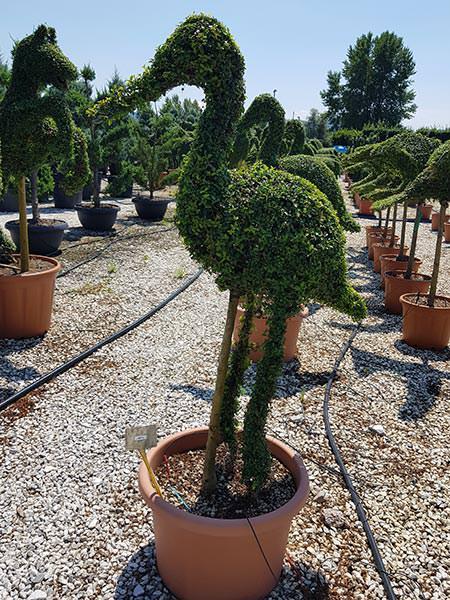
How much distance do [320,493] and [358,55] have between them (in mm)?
55167

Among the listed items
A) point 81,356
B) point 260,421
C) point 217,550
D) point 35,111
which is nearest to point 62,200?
point 35,111

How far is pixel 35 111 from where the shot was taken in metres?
4.88

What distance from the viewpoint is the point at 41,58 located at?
5098 mm

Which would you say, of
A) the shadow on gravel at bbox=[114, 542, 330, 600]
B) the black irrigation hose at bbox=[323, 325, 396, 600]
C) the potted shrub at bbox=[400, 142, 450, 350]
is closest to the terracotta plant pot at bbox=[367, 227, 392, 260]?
the potted shrub at bbox=[400, 142, 450, 350]

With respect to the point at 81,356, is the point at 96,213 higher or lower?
higher

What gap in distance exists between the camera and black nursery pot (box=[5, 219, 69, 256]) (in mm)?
8227

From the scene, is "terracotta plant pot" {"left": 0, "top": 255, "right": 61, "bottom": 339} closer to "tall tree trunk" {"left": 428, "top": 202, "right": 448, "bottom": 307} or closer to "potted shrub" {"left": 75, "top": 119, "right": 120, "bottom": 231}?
"tall tree trunk" {"left": 428, "top": 202, "right": 448, "bottom": 307}

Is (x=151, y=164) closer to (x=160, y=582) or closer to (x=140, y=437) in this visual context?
(x=140, y=437)

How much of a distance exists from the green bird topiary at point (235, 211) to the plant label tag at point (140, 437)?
1.59ft

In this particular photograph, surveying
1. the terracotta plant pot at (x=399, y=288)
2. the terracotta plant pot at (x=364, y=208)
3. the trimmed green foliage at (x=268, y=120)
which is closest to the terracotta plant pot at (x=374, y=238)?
the terracotta plant pot at (x=399, y=288)

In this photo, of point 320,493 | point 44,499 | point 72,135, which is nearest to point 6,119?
point 72,135

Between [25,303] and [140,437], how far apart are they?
10.5 feet

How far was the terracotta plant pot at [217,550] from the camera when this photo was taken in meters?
2.27

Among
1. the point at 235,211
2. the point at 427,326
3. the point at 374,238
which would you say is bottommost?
the point at 427,326
